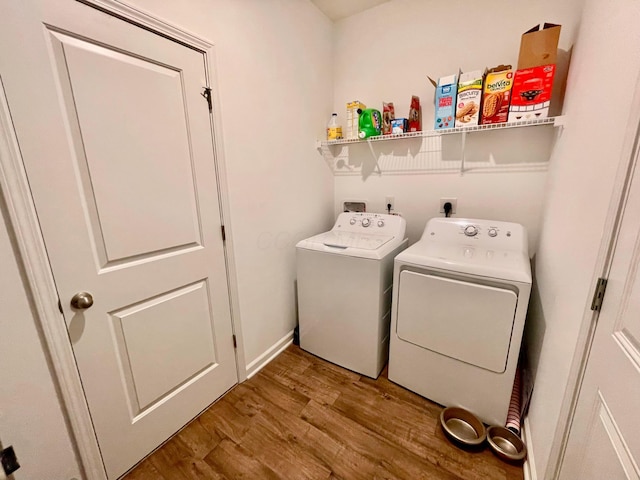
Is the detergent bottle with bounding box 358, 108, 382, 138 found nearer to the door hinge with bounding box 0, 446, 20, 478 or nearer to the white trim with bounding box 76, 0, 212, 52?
the white trim with bounding box 76, 0, 212, 52

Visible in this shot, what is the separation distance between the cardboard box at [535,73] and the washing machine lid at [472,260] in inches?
30.4

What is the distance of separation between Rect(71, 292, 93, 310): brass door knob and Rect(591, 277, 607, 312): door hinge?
170cm

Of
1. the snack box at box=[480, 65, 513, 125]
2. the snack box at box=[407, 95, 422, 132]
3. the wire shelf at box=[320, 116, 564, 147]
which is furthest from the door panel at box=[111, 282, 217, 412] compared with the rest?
the snack box at box=[480, 65, 513, 125]

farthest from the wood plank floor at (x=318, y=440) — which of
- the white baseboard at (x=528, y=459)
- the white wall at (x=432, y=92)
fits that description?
the white wall at (x=432, y=92)

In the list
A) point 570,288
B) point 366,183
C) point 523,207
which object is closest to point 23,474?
point 570,288

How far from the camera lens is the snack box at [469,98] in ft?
5.05

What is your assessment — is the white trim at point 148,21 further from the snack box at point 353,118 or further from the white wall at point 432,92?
the white wall at point 432,92

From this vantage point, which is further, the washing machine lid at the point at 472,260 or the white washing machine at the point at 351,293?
the white washing machine at the point at 351,293

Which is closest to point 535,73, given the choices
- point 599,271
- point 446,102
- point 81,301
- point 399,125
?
point 446,102

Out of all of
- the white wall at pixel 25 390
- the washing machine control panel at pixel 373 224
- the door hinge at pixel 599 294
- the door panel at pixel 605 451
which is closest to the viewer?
the door panel at pixel 605 451

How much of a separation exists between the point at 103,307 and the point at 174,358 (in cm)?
46

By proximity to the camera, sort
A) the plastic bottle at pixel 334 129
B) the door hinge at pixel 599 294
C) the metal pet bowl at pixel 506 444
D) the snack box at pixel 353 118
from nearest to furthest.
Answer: the door hinge at pixel 599 294 < the metal pet bowl at pixel 506 444 < the snack box at pixel 353 118 < the plastic bottle at pixel 334 129

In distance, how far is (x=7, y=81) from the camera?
78cm

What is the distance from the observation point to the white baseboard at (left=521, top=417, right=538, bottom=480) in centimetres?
111
